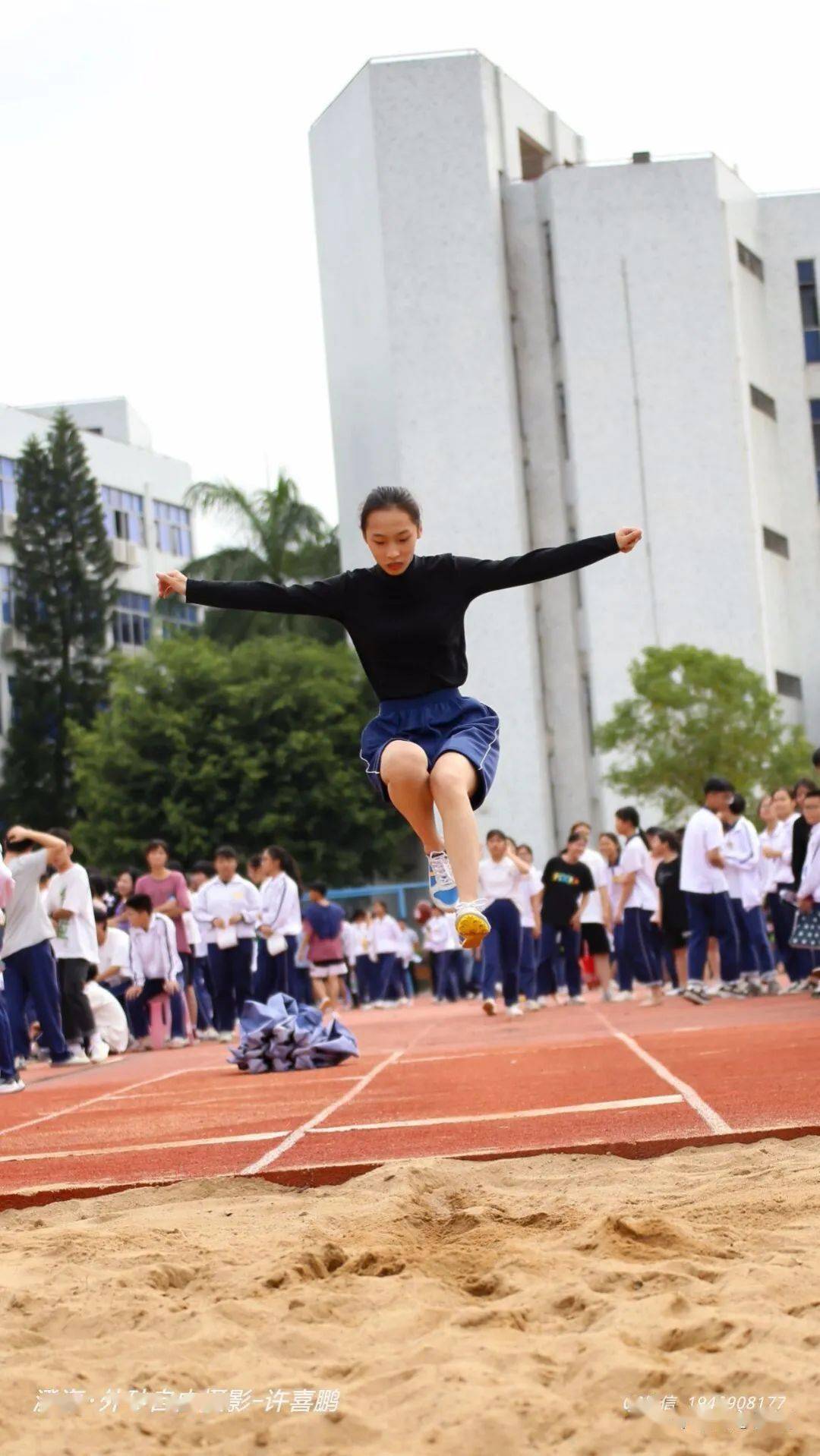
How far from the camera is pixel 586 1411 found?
3365mm

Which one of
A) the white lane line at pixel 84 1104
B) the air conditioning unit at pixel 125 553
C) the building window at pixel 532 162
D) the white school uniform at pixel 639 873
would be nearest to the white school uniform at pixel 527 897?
the white school uniform at pixel 639 873

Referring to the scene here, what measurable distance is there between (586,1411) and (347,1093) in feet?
21.5

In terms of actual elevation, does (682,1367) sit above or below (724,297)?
below

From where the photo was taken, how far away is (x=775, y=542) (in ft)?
173

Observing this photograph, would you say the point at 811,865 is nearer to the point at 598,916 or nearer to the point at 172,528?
the point at 598,916

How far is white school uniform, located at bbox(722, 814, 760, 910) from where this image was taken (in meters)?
16.2

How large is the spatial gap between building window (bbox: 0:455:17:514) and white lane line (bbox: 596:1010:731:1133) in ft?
169

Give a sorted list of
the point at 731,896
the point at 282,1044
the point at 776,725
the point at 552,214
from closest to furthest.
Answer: the point at 282,1044 → the point at 731,896 → the point at 776,725 → the point at 552,214

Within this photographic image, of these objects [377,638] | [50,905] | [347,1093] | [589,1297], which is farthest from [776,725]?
[589,1297]

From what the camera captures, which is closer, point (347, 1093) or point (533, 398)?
point (347, 1093)

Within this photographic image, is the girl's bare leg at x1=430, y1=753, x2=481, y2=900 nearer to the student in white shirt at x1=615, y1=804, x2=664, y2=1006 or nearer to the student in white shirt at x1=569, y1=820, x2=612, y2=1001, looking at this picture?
the student in white shirt at x1=615, y1=804, x2=664, y2=1006

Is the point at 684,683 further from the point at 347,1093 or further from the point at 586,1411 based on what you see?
the point at 586,1411

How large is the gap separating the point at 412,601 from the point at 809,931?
27.2 ft

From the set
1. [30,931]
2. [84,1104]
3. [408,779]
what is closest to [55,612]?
[30,931]
